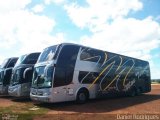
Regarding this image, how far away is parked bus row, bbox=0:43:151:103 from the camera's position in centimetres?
1595

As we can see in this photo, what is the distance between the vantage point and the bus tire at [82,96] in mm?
17312

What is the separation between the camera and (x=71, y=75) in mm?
16859

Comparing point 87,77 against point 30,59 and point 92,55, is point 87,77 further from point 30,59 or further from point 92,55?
point 30,59

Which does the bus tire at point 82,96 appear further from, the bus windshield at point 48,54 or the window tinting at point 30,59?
the window tinting at point 30,59

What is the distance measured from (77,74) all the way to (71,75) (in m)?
0.61

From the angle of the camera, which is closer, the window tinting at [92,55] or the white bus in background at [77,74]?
the white bus in background at [77,74]

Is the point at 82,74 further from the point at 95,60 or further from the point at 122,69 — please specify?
the point at 122,69

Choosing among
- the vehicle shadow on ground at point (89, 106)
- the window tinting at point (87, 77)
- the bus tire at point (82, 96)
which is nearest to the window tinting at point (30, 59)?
the vehicle shadow on ground at point (89, 106)

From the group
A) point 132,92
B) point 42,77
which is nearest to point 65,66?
point 42,77

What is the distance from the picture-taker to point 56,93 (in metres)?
15.6

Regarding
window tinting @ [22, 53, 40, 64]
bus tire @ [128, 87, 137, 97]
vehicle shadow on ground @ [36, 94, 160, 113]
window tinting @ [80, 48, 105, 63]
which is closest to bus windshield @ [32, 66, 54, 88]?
vehicle shadow on ground @ [36, 94, 160, 113]

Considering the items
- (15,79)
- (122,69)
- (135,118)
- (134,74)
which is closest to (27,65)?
(15,79)

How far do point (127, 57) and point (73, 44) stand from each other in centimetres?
783

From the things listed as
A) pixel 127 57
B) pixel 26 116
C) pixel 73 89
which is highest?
pixel 127 57
